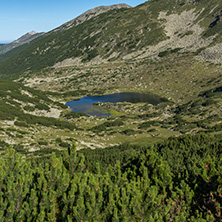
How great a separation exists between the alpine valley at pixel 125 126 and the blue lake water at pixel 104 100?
7.39 ft

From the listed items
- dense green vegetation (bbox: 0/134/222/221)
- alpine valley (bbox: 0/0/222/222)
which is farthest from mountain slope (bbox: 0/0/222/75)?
dense green vegetation (bbox: 0/134/222/221)

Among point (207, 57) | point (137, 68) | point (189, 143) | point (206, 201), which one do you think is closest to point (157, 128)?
point (189, 143)

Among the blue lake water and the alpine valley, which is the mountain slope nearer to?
the alpine valley

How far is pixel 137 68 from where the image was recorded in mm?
114062

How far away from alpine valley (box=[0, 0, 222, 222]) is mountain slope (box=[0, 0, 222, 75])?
2.64 feet

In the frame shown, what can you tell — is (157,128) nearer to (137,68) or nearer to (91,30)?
(137,68)

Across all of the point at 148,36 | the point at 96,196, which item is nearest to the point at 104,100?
the point at 148,36

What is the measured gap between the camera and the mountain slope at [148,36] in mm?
119125

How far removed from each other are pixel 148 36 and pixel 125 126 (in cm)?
10744

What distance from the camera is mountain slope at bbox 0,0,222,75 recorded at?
119125mm

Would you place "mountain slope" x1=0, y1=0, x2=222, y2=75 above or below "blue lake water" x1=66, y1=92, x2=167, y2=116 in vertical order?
above

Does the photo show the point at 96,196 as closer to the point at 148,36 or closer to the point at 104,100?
the point at 104,100

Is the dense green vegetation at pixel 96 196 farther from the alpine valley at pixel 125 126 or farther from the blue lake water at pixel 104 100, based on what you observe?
the blue lake water at pixel 104 100

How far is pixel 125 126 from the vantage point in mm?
53312
